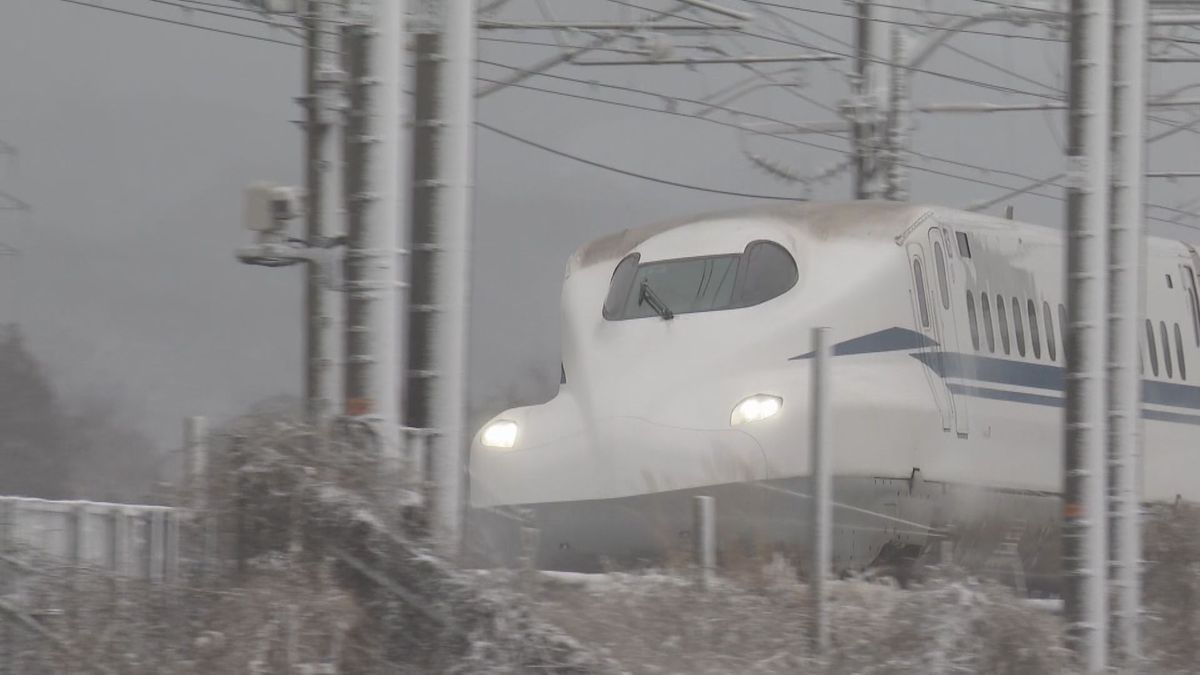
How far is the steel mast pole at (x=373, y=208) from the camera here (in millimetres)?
8805

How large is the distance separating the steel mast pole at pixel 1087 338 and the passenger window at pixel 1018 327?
4926mm

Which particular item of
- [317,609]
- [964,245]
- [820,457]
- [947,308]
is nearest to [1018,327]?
[964,245]

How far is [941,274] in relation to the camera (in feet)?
48.1

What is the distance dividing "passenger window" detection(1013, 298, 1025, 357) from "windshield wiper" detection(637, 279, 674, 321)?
11.3ft

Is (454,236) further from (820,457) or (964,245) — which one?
(964,245)

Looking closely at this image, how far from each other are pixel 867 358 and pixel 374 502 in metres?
6.42

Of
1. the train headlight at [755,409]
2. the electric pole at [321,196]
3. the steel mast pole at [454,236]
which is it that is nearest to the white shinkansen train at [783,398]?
the train headlight at [755,409]

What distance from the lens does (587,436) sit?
520 inches

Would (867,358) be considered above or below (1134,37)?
below

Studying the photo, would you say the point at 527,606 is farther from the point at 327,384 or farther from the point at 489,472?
the point at 489,472

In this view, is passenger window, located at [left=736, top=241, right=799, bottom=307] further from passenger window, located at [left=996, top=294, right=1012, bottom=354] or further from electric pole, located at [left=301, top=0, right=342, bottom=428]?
electric pole, located at [left=301, top=0, right=342, bottom=428]

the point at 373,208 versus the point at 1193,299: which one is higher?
the point at 1193,299

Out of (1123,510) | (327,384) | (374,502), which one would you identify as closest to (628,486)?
(1123,510)

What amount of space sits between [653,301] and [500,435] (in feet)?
4.98
